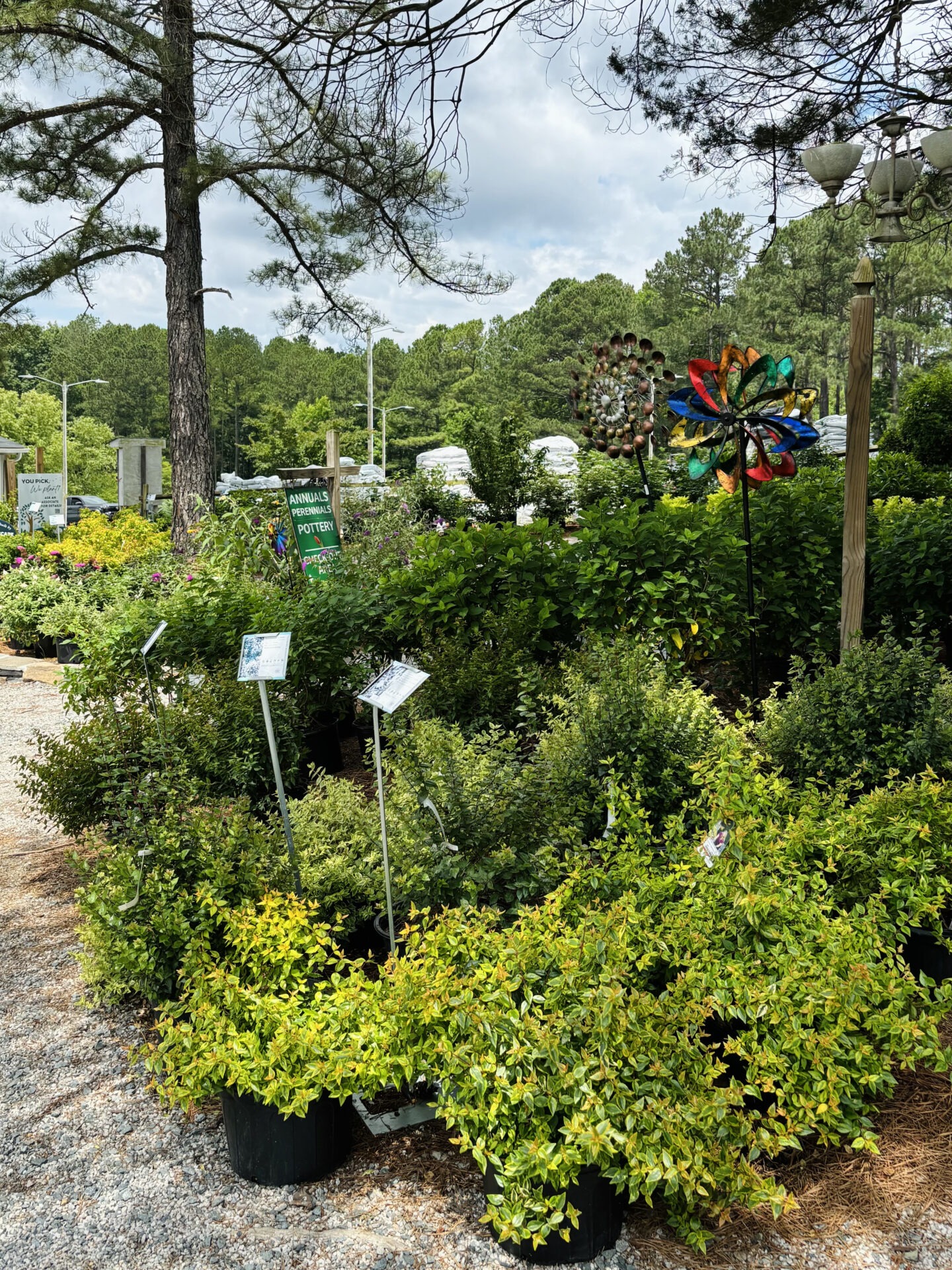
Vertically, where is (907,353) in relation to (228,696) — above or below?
above

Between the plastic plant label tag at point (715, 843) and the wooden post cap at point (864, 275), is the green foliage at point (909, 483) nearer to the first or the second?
the wooden post cap at point (864, 275)

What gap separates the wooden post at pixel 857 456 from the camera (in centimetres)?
454

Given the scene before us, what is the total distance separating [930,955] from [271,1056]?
6.54 ft

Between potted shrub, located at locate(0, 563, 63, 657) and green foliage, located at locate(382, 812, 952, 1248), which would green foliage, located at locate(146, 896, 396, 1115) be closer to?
green foliage, located at locate(382, 812, 952, 1248)

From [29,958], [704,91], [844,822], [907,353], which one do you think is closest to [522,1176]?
[844,822]

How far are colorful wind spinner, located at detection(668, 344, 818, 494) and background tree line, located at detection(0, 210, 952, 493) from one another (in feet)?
15.3

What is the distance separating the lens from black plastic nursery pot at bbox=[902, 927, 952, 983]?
2.99 meters

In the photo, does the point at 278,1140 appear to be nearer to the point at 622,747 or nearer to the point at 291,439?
the point at 622,747

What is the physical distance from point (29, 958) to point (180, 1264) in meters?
1.88

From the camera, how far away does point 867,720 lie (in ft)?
12.5

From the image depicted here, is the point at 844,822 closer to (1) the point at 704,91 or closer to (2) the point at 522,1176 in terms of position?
(2) the point at 522,1176

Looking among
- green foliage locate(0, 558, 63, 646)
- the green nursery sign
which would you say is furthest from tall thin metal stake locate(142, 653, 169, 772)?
green foliage locate(0, 558, 63, 646)

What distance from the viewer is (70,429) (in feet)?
139

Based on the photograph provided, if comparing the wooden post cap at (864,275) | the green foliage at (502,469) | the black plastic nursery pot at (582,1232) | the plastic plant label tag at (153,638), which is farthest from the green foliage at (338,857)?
the green foliage at (502,469)
